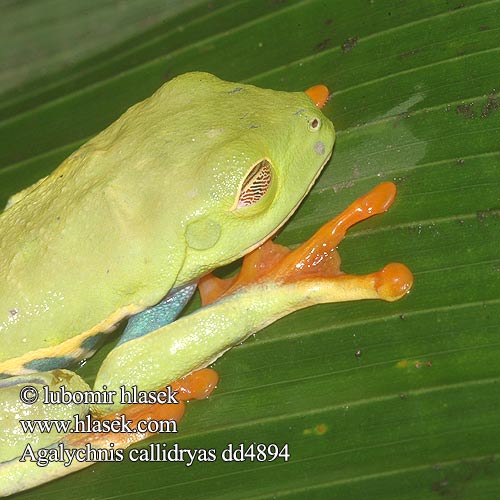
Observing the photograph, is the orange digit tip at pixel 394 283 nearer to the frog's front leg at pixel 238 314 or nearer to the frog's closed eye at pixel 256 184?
the frog's front leg at pixel 238 314

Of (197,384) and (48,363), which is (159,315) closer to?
(197,384)

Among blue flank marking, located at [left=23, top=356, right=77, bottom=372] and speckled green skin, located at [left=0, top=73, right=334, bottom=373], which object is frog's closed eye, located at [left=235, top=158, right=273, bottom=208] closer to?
speckled green skin, located at [left=0, top=73, right=334, bottom=373]

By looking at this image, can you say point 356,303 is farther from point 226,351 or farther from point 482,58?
point 482,58

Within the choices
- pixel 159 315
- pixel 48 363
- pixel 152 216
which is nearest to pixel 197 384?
pixel 159 315

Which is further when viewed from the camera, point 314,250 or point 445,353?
point 314,250

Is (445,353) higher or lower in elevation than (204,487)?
higher

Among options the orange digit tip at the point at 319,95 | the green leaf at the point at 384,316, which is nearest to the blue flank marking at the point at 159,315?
the green leaf at the point at 384,316

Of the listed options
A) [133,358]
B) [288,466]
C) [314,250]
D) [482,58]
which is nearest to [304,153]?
[314,250]
